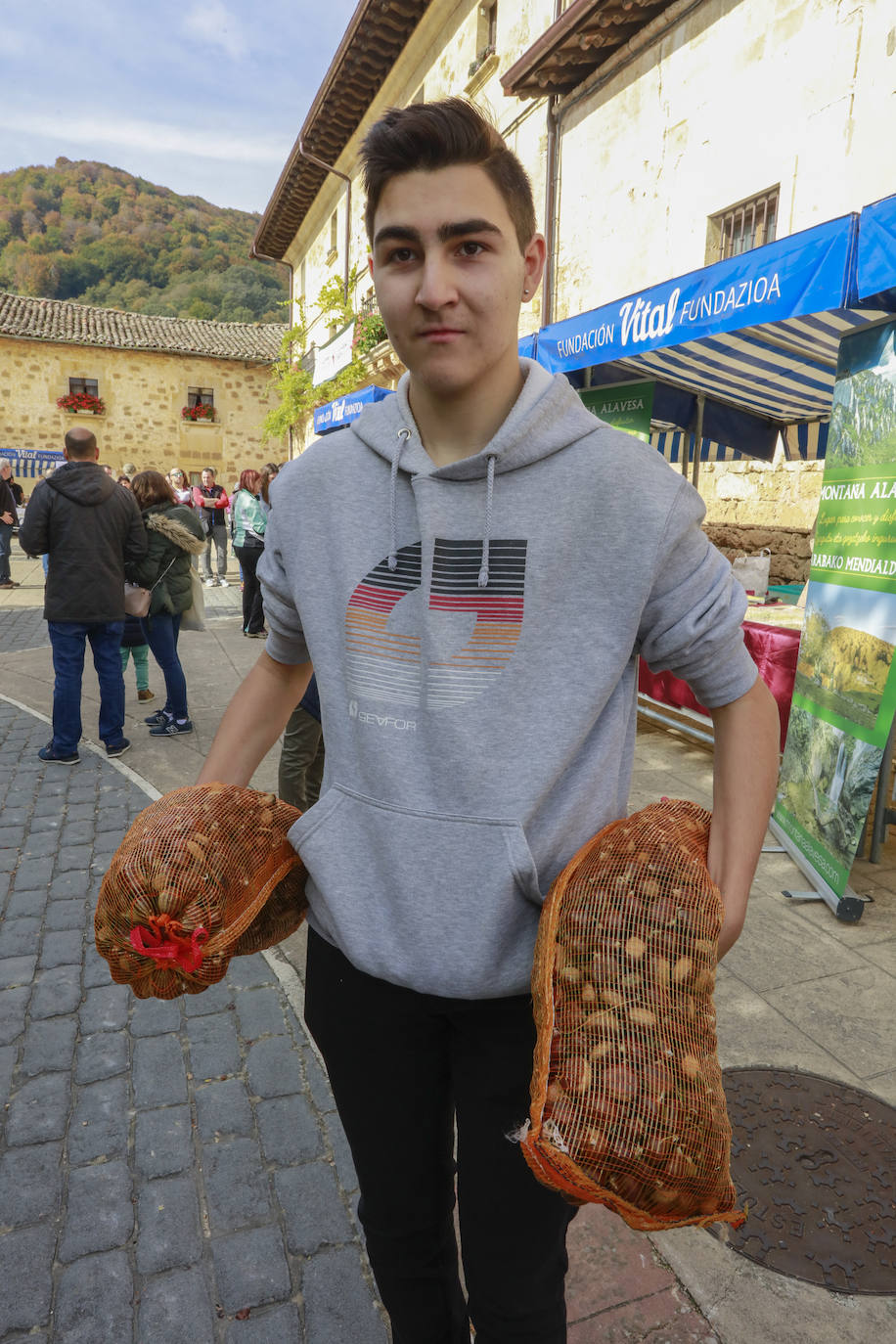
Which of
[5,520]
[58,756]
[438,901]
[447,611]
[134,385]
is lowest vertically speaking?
[58,756]

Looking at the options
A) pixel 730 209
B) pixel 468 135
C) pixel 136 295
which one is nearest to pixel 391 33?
pixel 730 209

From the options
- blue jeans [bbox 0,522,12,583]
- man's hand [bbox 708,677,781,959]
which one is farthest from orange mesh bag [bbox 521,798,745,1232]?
blue jeans [bbox 0,522,12,583]

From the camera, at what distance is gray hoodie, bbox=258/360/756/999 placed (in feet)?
3.64

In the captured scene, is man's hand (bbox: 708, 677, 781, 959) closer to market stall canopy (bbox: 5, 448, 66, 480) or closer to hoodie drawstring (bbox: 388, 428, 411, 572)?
hoodie drawstring (bbox: 388, 428, 411, 572)

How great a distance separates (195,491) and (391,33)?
27.4 ft

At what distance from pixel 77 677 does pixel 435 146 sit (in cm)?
539

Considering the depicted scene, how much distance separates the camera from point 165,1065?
2754 mm

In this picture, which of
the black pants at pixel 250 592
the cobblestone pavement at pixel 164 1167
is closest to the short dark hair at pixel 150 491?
the black pants at pixel 250 592

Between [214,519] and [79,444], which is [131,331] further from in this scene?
[79,444]

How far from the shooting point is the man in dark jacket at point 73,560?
5719 millimetres

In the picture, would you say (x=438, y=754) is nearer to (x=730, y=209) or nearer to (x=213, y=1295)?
(x=213, y=1295)

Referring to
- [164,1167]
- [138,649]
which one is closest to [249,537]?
[138,649]

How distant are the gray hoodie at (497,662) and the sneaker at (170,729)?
5.64 m

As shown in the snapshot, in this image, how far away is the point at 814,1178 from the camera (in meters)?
2.38
